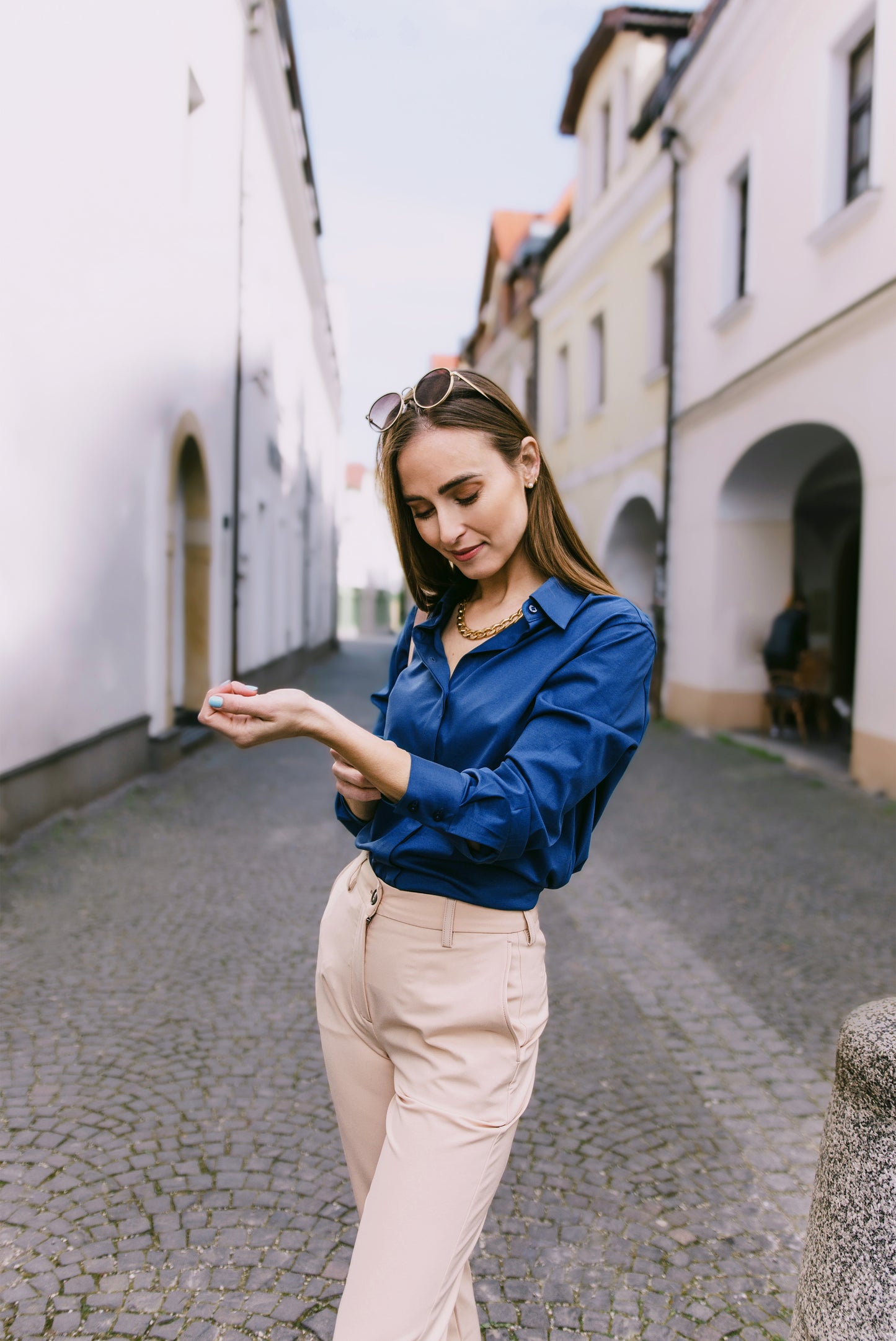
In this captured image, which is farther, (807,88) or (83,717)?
(807,88)

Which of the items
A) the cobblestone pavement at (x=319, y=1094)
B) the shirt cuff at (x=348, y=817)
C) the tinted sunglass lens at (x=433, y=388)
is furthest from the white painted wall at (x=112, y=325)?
the tinted sunglass lens at (x=433, y=388)

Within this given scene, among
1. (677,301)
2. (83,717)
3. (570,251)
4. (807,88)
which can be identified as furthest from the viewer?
(570,251)

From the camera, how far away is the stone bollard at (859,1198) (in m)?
1.55

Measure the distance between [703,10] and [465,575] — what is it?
14745 mm

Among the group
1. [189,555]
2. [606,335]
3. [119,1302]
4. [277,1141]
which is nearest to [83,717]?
[189,555]

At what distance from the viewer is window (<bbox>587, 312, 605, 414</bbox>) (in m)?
16.9

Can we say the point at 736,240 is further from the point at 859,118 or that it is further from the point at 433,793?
the point at 433,793

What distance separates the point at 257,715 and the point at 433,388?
558 mm

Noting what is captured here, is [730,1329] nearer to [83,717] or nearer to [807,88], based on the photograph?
[83,717]

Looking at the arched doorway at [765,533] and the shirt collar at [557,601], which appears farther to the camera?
the arched doorway at [765,533]

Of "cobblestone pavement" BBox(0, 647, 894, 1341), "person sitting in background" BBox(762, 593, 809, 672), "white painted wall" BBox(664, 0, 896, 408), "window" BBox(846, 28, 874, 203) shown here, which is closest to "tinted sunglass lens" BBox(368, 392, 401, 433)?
"cobblestone pavement" BBox(0, 647, 894, 1341)

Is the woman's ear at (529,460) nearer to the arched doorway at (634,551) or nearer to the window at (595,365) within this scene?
the arched doorway at (634,551)

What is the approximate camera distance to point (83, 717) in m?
7.18

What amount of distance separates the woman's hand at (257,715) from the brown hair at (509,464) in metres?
0.46
